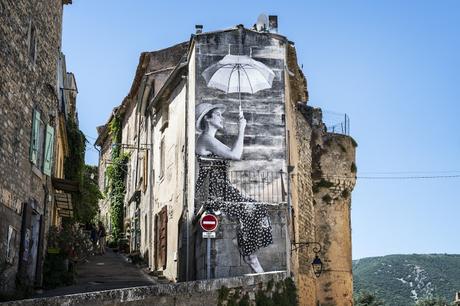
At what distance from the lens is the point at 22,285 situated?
49.5 feet

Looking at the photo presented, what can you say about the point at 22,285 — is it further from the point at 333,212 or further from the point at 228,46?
Answer: the point at 333,212

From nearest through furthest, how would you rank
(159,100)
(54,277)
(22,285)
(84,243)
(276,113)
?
(22,285) → (54,277) → (276,113) → (84,243) → (159,100)

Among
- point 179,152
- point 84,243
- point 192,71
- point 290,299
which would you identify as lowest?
point 290,299

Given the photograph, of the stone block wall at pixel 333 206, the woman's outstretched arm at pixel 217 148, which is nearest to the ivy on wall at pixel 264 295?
the woman's outstretched arm at pixel 217 148

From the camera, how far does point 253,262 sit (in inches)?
674

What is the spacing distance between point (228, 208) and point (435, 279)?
80879 millimetres

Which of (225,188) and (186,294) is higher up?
(225,188)

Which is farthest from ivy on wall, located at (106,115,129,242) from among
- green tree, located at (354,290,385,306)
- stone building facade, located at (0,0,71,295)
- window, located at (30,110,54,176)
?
green tree, located at (354,290,385,306)

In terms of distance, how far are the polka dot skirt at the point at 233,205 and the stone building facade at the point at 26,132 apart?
12.9 feet

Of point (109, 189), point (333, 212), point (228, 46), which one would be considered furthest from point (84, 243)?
point (109, 189)

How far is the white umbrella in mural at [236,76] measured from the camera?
19.5 meters

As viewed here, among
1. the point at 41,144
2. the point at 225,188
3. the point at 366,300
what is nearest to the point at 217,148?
the point at 225,188

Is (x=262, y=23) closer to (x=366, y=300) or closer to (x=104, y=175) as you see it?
(x=104, y=175)

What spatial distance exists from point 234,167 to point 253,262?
9.62ft
